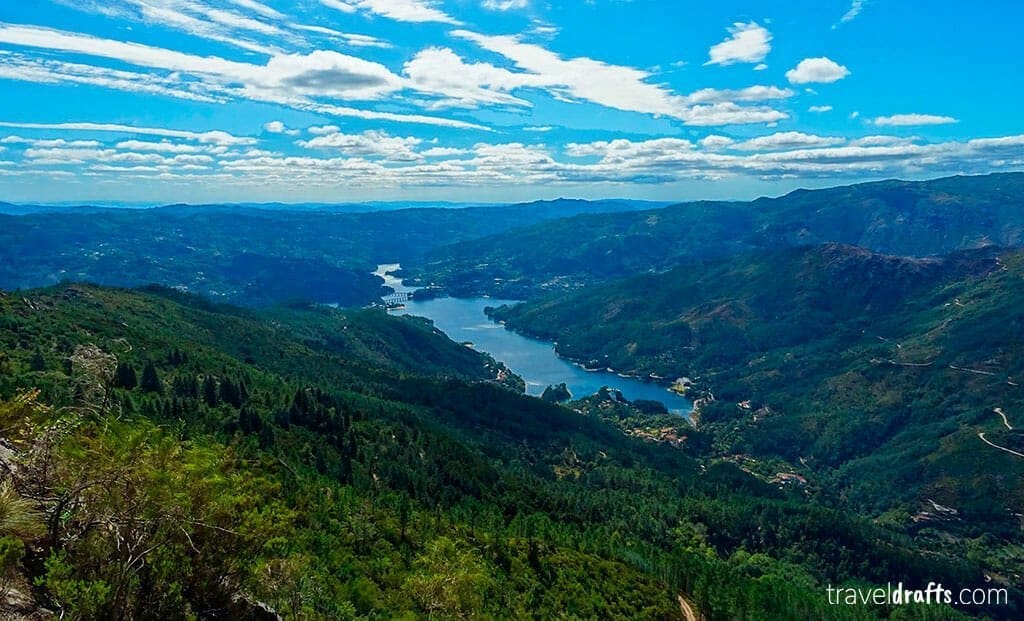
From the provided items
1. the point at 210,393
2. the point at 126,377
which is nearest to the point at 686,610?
the point at 210,393

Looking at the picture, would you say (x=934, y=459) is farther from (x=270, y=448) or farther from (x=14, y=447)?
(x=14, y=447)

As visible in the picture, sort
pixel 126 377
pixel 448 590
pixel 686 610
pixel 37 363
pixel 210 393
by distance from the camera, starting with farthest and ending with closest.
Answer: pixel 210 393 < pixel 126 377 < pixel 37 363 < pixel 686 610 < pixel 448 590

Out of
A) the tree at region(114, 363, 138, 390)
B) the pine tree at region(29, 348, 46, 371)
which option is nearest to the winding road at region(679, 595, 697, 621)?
the tree at region(114, 363, 138, 390)

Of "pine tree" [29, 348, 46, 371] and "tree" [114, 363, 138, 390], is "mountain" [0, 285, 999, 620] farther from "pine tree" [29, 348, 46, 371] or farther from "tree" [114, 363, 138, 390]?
"pine tree" [29, 348, 46, 371]

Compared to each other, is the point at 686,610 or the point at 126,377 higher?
the point at 126,377

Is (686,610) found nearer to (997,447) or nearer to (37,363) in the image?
(37,363)

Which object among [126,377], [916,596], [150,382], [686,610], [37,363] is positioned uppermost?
[37,363]
